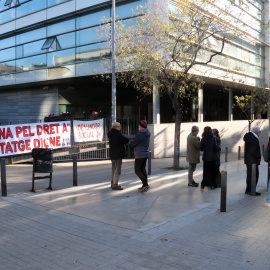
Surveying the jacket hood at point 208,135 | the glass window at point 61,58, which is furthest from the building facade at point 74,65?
the jacket hood at point 208,135

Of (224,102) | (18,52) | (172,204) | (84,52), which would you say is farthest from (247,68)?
(172,204)

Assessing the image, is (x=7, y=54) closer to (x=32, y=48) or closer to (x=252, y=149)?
(x=32, y=48)

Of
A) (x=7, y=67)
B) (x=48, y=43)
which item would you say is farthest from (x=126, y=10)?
(x=7, y=67)

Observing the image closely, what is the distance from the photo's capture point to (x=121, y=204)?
7402 millimetres

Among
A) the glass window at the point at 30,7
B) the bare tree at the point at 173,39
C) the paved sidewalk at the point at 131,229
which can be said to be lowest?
the paved sidewalk at the point at 131,229

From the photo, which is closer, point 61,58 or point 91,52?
point 91,52

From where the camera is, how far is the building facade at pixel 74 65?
19.2 meters

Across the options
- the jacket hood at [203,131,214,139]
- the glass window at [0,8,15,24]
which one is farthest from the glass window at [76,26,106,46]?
the jacket hood at [203,131,214,139]

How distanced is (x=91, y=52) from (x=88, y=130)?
596cm

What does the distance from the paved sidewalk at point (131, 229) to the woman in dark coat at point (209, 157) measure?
357 mm

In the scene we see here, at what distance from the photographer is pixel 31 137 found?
1268cm

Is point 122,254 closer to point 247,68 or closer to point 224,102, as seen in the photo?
point 247,68

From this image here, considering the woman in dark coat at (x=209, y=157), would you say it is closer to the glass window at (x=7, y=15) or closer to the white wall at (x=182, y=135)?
the white wall at (x=182, y=135)

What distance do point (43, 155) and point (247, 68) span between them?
2070cm
